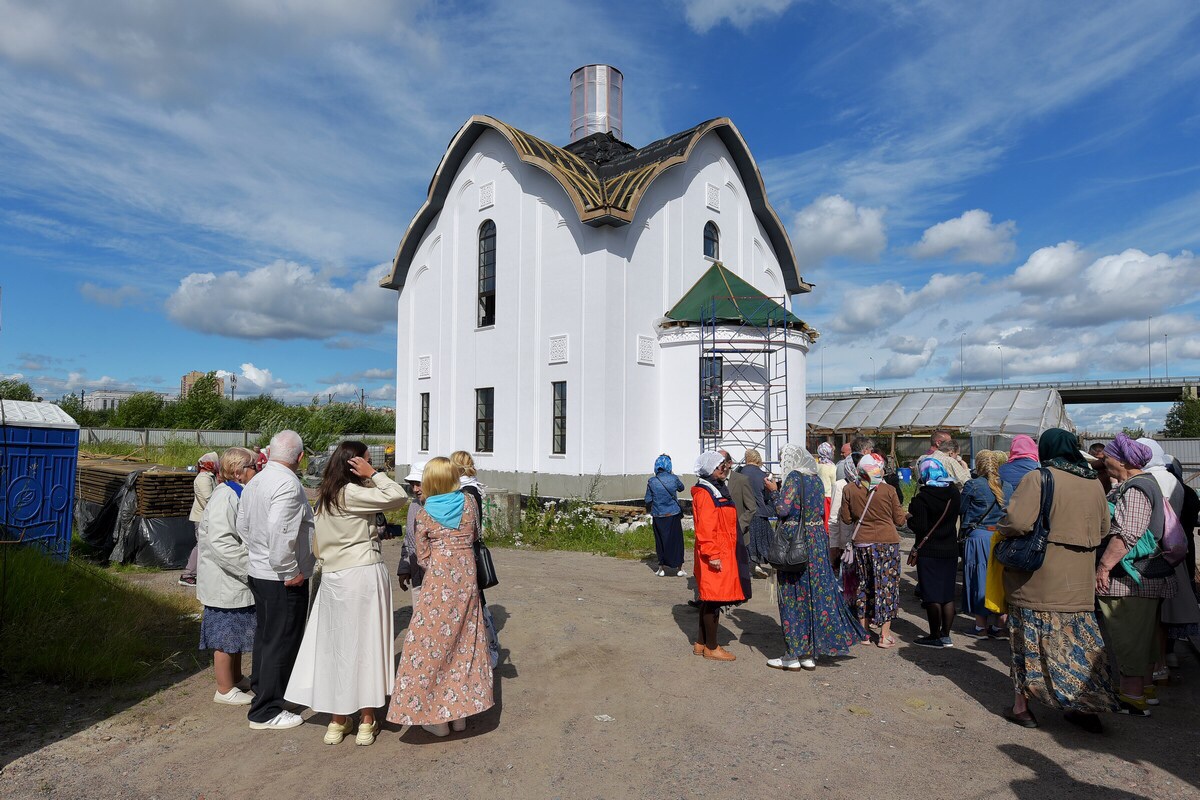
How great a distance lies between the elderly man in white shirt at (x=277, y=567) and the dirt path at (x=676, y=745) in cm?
28

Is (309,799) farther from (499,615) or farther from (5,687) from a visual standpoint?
(499,615)

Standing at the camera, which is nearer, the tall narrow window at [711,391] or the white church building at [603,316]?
the white church building at [603,316]

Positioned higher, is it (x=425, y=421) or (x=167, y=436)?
(x=425, y=421)

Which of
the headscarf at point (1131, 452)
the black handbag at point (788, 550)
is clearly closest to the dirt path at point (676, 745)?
the black handbag at point (788, 550)

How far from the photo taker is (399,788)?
13.1 ft

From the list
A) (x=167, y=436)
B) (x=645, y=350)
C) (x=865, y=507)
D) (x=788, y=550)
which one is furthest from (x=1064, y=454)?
(x=167, y=436)

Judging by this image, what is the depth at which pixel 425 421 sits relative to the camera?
66.9 ft

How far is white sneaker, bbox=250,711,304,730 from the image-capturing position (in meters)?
4.77

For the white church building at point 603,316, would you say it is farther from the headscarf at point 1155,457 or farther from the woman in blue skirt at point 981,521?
the headscarf at point 1155,457

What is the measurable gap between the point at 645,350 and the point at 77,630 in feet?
40.5

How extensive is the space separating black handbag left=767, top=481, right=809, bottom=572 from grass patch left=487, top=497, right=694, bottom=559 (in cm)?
625

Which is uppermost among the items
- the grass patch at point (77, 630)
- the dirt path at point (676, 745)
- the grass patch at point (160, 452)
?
the grass patch at point (160, 452)

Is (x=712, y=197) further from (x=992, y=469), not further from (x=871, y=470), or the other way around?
(x=871, y=470)

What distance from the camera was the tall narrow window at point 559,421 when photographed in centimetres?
1678
